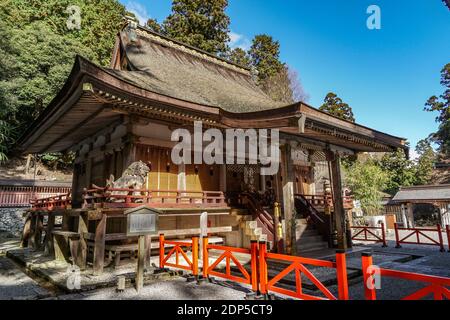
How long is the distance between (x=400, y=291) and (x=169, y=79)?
1056 cm

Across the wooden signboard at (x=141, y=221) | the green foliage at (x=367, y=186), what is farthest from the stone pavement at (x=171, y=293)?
the green foliage at (x=367, y=186)

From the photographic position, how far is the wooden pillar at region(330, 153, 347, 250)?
10797 mm

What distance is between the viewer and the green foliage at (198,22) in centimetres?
3008

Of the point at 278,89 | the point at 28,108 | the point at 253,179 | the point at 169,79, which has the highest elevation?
the point at 278,89

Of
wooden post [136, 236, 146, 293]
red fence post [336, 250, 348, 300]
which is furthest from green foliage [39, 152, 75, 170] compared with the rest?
red fence post [336, 250, 348, 300]

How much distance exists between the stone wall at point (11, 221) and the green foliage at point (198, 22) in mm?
22004

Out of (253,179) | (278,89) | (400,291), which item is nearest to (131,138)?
(253,179)

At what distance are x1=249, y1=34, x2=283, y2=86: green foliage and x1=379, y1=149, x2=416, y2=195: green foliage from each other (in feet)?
62.9

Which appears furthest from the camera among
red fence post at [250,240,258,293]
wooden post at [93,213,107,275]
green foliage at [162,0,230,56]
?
green foliage at [162,0,230,56]

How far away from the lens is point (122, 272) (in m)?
8.14

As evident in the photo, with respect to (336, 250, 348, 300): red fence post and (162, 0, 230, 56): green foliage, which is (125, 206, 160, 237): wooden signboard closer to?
(336, 250, 348, 300): red fence post

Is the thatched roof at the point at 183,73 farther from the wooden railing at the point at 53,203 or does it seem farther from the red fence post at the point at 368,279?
the wooden railing at the point at 53,203

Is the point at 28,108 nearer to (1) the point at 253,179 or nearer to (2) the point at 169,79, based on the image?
(2) the point at 169,79

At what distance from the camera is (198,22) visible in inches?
1191
